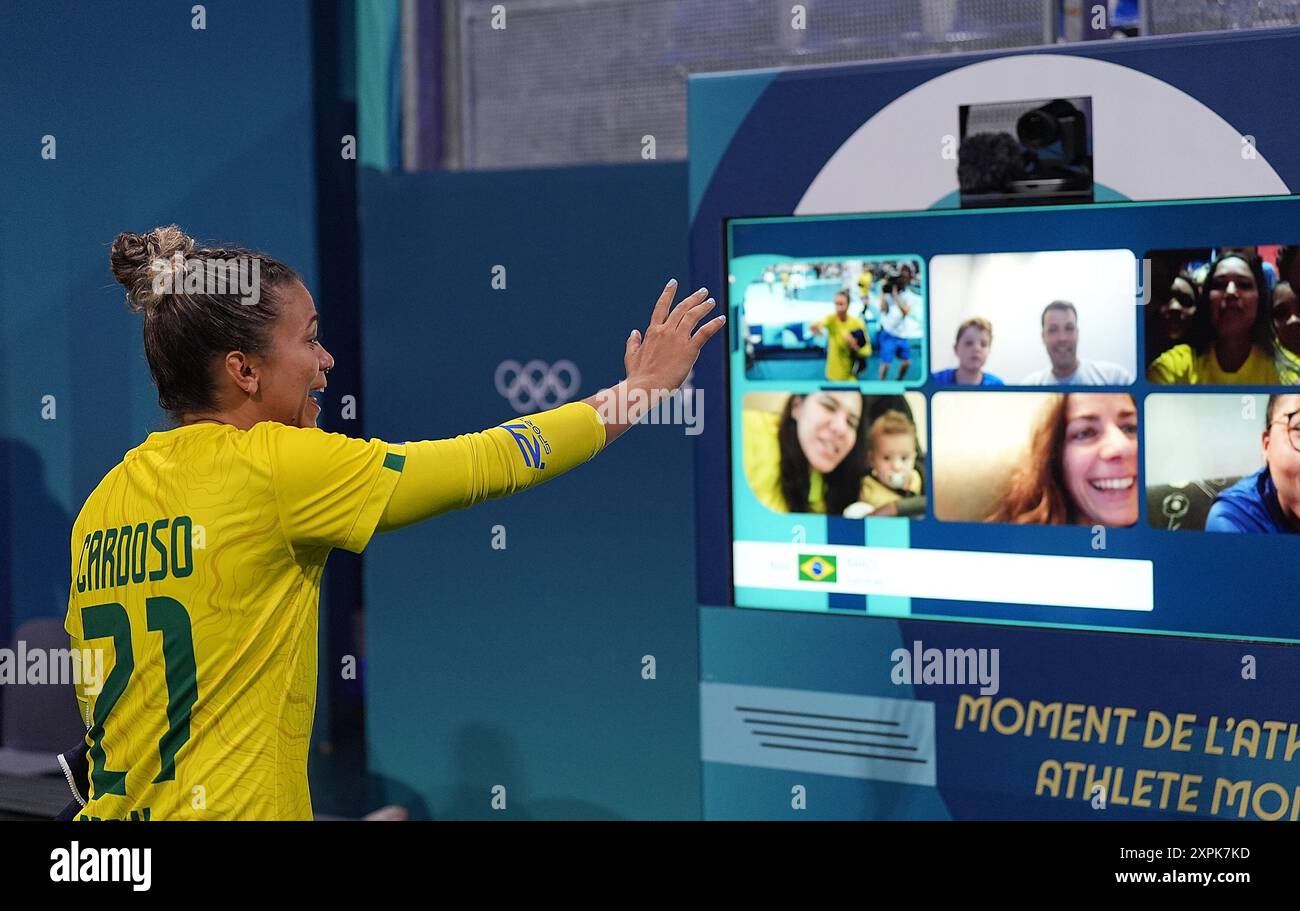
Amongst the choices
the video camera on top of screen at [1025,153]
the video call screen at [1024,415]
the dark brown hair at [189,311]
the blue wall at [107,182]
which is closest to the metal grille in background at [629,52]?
the blue wall at [107,182]

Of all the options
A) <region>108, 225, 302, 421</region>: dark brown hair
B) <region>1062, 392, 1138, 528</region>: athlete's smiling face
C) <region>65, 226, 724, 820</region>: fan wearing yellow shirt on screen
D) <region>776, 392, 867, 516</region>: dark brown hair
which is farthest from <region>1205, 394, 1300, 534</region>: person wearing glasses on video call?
<region>108, 225, 302, 421</region>: dark brown hair

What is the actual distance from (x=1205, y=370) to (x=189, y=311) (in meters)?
2.08

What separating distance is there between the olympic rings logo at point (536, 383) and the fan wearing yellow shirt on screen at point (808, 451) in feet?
4.14

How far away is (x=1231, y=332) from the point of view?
3.07 m

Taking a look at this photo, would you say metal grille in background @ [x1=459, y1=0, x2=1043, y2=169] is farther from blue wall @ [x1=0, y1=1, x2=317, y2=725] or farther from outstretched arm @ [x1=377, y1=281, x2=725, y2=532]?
outstretched arm @ [x1=377, y1=281, x2=725, y2=532]

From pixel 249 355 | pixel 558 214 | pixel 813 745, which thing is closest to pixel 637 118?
pixel 558 214

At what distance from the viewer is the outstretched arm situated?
2004mm

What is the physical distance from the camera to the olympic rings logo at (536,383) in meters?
4.71

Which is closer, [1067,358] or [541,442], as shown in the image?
[541,442]

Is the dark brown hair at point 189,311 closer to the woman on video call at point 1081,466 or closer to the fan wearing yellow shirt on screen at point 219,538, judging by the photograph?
the fan wearing yellow shirt on screen at point 219,538

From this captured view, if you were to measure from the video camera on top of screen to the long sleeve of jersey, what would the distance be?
151cm

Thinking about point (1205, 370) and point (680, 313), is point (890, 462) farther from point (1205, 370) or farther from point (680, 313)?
point (680, 313)

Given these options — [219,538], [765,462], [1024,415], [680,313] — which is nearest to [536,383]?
[765,462]
